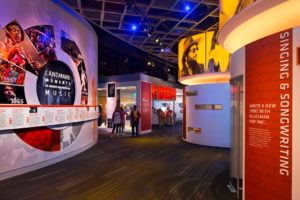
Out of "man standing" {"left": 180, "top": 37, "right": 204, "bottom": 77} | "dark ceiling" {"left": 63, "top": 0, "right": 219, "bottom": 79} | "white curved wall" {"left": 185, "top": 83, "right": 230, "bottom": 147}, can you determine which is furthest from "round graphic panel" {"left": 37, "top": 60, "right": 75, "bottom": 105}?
"white curved wall" {"left": 185, "top": 83, "right": 230, "bottom": 147}

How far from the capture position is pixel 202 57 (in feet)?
28.7

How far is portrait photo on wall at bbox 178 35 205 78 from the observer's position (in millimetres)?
8758

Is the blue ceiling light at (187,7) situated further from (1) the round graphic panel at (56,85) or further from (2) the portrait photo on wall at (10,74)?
(2) the portrait photo on wall at (10,74)

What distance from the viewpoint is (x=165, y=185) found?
4.64 m

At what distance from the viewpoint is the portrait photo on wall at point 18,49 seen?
15.7 feet

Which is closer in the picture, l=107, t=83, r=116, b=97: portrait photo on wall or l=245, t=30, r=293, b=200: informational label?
l=245, t=30, r=293, b=200: informational label

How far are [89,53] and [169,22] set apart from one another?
368cm

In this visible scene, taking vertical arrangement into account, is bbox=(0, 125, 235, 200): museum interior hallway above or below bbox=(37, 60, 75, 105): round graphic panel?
below

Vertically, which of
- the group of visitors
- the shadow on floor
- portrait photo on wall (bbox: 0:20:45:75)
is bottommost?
the shadow on floor

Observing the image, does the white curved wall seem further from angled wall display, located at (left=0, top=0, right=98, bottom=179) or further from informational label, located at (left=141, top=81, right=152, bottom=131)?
angled wall display, located at (left=0, top=0, right=98, bottom=179)

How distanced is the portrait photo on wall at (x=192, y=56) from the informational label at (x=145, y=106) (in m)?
3.74

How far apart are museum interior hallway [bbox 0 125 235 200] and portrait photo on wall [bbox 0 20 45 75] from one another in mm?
2460

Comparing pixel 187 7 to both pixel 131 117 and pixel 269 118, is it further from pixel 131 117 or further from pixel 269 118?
pixel 269 118

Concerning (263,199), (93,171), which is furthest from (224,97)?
(263,199)
